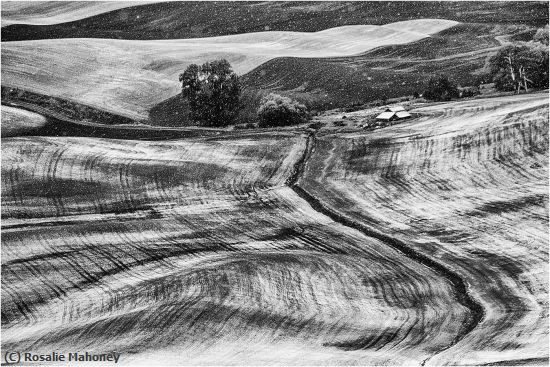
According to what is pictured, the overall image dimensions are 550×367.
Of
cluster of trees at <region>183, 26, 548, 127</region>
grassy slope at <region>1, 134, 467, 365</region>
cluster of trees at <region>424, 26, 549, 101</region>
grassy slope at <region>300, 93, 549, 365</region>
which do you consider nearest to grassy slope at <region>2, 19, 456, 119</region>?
cluster of trees at <region>183, 26, 548, 127</region>

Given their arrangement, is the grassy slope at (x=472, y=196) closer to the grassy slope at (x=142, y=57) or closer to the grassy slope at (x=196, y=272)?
the grassy slope at (x=196, y=272)

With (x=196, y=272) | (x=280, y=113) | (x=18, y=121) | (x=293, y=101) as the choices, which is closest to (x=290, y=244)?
(x=196, y=272)

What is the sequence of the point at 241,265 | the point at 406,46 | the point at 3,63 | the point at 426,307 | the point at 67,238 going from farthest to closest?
1. the point at 406,46
2. the point at 3,63
3. the point at 67,238
4. the point at 241,265
5. the point at 426,307

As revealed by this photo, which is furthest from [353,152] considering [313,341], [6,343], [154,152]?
[6,343]

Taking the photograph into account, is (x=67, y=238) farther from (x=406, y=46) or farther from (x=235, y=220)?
(x=406, y=46)

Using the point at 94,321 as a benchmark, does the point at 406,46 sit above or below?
above

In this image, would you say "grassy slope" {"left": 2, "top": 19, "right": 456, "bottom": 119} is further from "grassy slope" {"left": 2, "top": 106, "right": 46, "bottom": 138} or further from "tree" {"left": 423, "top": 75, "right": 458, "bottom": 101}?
"tree" {"left": 423, "top": 75, "right": 458, "bottom": 101}

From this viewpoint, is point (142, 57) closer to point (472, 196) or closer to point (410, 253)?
point (472, 196)
